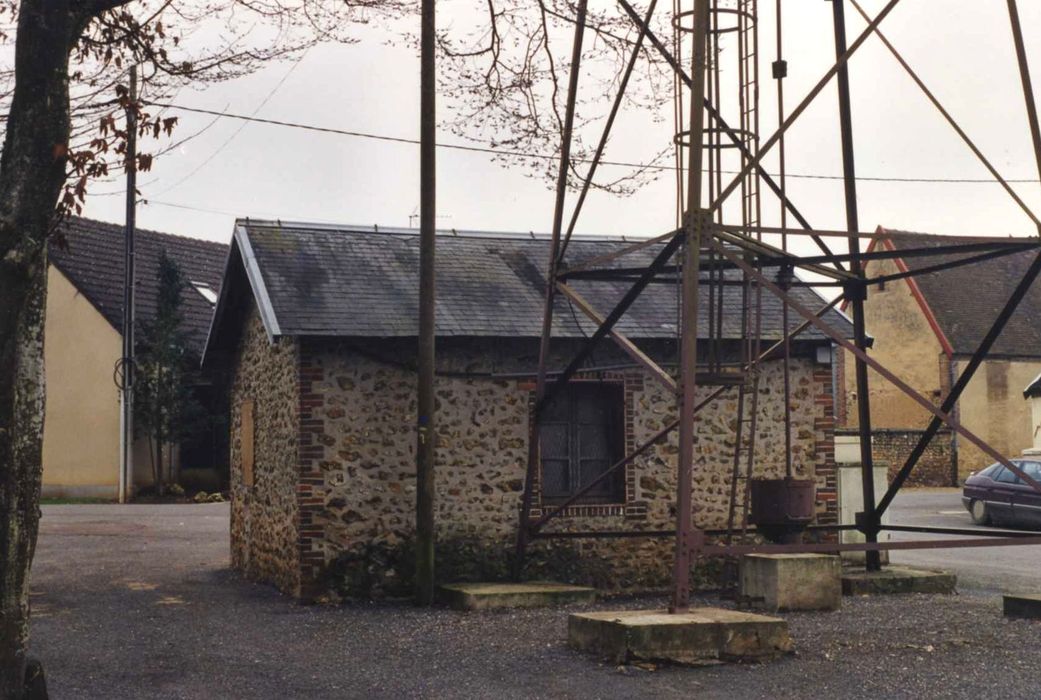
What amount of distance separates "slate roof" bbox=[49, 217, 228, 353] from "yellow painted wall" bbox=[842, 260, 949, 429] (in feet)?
59.7

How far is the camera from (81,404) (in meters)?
33.0

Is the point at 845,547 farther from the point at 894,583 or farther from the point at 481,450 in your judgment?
the point at 481,450

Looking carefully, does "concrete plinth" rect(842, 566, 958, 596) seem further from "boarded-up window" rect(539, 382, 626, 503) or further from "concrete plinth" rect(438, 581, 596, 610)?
"concrete plinth" rect(438, 581, 596, 610)

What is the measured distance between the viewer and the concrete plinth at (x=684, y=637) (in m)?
10.3

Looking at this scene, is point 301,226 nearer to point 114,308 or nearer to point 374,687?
point 374,687

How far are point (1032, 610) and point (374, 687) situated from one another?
659 centimetres

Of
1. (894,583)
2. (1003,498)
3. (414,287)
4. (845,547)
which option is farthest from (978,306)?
(845,547)

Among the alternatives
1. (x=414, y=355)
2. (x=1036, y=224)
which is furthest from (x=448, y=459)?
(x=1036, y=224)

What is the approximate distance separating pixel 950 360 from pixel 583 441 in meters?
26.8

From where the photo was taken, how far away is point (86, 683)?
32.6 feet

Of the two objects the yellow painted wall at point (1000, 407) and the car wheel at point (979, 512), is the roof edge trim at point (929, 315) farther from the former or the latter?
the car wheel at point (979, 512)

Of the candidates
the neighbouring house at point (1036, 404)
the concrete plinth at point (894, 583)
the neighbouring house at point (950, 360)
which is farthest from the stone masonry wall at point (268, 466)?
the neighbouring house at point (1036, 404)

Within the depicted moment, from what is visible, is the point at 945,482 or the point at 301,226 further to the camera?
the point at 945,482

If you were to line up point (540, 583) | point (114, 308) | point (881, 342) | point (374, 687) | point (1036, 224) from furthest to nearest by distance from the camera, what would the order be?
point (881, 342), point (114, 308), point (540, 583), point (1036, 224), point (374, 687)
